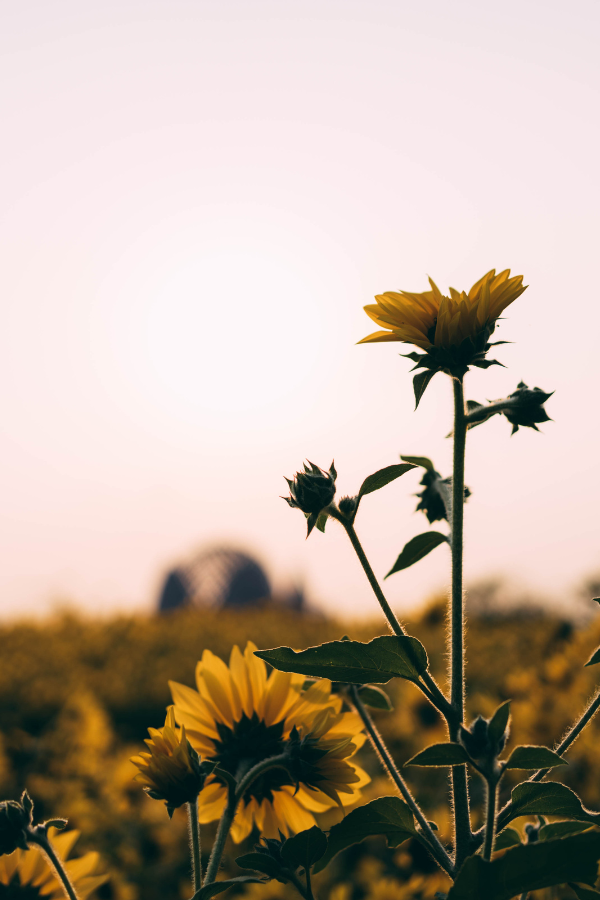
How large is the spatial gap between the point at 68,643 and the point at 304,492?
5.94 m

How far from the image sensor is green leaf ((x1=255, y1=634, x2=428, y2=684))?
21.3 inches

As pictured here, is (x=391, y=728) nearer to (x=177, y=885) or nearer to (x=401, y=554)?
(x=177, y=885)

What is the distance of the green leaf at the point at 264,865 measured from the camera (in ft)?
1.91

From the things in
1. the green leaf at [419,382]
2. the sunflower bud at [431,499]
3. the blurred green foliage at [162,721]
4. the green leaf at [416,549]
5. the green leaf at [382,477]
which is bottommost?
the blurred green foliage at [162,721]

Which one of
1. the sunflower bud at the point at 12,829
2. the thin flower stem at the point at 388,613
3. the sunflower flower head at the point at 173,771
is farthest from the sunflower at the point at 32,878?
the thin flower stem at the point at 388,613

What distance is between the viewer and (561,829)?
22.8 inches

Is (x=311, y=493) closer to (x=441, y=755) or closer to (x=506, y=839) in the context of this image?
(x=441, y=755)

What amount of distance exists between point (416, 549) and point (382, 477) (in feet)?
0.27

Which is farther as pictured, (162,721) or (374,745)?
(162,721)

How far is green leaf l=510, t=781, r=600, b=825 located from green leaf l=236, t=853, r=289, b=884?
0.21 metres

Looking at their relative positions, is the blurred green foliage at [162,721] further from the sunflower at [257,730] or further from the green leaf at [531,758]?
the green leaf at [531,758]

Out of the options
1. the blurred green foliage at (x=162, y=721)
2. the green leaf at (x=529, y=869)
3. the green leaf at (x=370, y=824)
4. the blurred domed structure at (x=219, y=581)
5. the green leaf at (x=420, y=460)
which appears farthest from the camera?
the blurred domed structure at (x=219, y=581)

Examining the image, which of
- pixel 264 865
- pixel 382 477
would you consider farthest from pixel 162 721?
pixel 382 477

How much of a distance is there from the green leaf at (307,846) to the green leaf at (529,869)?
0.15m
